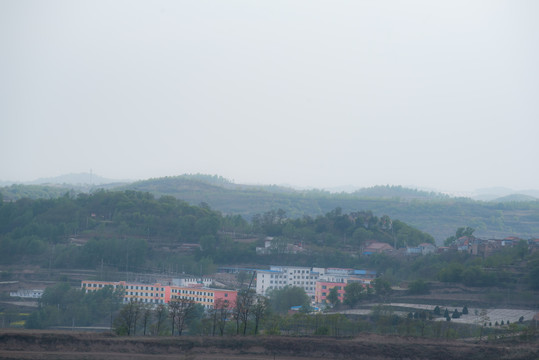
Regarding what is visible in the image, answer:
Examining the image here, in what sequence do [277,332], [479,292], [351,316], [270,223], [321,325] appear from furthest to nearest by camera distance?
[270,223] < [479,292] < [351,316] < [321,325] < [277,332]

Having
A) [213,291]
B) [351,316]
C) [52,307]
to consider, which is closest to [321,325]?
[351,316]

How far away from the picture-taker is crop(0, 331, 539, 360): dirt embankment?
52.0 feet

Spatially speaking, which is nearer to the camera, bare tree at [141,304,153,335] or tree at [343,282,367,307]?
bare tree at [141,304,153,335]

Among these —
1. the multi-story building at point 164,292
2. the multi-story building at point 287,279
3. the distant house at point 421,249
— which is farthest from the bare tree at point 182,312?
the distant house at point 421,249

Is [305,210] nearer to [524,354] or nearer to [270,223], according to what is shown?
[270,223]

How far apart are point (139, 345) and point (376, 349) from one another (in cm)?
554

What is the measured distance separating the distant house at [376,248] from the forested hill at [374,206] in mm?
14724

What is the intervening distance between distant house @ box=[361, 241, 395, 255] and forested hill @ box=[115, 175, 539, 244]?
15.9m

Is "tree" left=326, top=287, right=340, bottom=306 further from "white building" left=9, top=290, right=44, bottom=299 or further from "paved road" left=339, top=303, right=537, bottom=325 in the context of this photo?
"white building" left=9, top=290, right=44, bottom=299

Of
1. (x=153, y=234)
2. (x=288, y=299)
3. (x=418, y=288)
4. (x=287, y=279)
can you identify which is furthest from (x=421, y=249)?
(x=153, y=234)

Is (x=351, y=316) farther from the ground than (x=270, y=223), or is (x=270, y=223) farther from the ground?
(x=270, y=223)

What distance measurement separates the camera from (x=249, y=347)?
54.1 ft

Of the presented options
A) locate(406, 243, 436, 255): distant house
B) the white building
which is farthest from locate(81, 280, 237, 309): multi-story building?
locate(406, 243, 436, 255): distant house

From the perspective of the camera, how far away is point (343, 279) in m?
29.0
